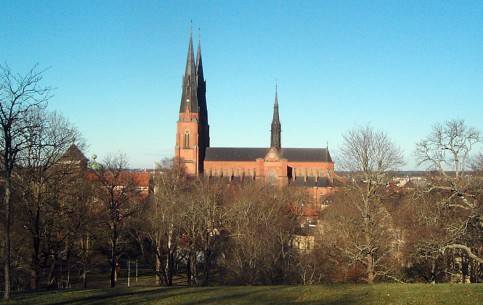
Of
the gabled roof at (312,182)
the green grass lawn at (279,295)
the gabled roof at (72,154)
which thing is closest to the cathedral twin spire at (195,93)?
the gabled roof at (312,182)

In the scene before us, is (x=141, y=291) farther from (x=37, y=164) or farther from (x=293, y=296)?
(x=37, y=164)

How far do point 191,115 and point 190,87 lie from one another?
5.07 metres

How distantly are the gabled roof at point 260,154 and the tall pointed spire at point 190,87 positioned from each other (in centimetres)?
1116

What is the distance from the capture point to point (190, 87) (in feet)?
268

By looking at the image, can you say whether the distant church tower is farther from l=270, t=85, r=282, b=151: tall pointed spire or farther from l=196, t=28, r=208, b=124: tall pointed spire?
l=270, t=85, r=282, b=151: tall pointed spire

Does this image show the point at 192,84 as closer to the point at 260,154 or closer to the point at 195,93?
the point at 195,93

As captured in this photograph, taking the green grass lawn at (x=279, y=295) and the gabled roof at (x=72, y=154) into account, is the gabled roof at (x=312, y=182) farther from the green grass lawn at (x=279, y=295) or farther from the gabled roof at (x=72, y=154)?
the green grass lawn at (x=279, y=295)

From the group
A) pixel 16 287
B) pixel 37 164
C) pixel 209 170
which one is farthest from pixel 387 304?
pixel 209 170

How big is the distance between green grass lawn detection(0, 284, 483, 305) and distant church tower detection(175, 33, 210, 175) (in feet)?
219

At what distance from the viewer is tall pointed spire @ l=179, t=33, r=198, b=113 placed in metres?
81.1

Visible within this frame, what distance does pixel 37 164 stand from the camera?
21.7m

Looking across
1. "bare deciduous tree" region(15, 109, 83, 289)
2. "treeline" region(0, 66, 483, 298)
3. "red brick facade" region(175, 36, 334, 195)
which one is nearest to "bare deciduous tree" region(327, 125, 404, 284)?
"treeline" region(0, 66, 483, 298)

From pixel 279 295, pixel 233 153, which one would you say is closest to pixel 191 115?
pixel 233 153

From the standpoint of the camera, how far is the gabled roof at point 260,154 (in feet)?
290
